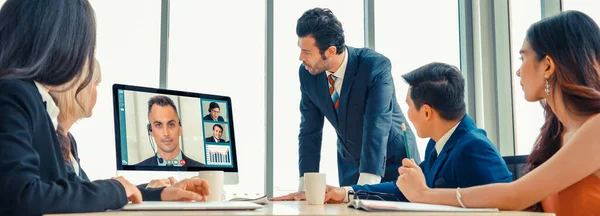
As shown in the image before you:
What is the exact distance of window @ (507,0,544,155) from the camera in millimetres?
4043

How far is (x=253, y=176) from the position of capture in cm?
414

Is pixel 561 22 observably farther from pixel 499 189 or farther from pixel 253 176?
pixel 253 176

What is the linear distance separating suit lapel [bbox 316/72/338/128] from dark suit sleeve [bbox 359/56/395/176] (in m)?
0.18

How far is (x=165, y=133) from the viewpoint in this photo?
2.21m

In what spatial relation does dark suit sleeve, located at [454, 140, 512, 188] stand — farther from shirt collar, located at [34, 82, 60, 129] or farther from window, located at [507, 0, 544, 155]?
window, located at [507, 0, 544, 155]

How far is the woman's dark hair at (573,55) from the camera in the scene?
1.62 meters

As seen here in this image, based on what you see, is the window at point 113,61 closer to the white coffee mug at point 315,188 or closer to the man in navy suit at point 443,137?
the man in navy suit at point 443,137

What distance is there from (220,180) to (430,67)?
0.84 metres

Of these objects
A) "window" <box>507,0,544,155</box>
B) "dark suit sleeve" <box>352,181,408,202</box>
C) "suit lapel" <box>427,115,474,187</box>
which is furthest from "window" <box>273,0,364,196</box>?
"suit lapel" <box>427,115,474,187</box>

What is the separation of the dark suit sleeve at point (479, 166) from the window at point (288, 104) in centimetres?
216

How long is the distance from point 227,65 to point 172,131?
6.35 ft

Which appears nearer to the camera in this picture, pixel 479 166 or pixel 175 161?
pixel 479 166

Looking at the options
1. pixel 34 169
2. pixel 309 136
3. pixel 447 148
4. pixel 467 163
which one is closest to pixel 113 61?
pixel 309 136

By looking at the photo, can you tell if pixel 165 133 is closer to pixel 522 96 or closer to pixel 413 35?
pixel 413 35
